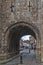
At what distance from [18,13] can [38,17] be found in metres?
1.86

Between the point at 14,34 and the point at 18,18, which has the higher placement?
the point at 18,18

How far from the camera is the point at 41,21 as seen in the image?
23.9m

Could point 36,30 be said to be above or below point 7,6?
below

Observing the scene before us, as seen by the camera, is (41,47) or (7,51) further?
(7,51)

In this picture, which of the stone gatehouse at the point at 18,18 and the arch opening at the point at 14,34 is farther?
the arch opening at the point at 14,34

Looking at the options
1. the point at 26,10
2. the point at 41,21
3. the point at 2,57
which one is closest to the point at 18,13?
the point at 26,10

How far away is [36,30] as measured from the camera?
24.7 metres

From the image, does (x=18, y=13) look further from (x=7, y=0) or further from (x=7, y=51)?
(x=7, y=51)

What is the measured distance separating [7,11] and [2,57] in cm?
419

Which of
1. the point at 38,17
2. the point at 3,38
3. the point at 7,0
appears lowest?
the point at 3,38

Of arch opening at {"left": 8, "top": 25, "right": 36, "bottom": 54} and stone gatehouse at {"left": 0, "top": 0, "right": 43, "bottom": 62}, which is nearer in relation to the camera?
stone gatehouse at {"left": 0, "top": 0, "right": 43, "bottom": 62}

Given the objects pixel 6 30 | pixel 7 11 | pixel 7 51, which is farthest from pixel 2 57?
pixel 7 11

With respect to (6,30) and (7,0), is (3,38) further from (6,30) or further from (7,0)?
(7,0)

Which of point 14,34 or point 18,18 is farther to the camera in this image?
point 14,34
